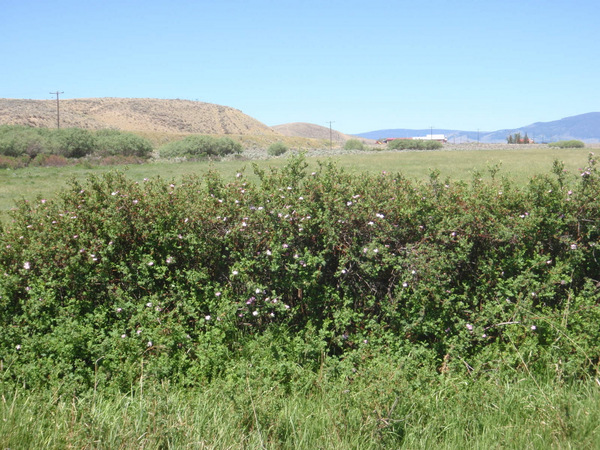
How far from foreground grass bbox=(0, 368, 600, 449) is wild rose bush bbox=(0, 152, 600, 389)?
33 cm

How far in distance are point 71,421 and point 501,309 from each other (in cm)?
308

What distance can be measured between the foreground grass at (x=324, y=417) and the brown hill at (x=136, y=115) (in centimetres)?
10028

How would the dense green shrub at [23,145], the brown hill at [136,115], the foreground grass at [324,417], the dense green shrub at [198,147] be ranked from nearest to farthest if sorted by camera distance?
the foreground grass at [324,417] < the dense green shrub at [23,145] < the dense green shrub at [198,147] < the brown hill at [136,115]

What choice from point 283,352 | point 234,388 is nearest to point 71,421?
→ point 234,388

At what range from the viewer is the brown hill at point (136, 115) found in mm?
96250

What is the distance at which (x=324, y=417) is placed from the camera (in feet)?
9.49

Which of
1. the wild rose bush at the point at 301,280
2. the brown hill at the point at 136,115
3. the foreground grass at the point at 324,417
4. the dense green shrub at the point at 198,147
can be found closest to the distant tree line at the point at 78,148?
the dense green shrub at the point at 198,147

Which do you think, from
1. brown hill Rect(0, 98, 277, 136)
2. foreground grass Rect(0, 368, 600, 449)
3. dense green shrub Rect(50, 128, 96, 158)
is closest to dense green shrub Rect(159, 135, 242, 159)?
dense green shrub Rect(50, 128, 96, 158)

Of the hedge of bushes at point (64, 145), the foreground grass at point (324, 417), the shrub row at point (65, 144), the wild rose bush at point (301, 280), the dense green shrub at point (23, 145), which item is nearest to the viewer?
the foreground grass at point (324, 417)

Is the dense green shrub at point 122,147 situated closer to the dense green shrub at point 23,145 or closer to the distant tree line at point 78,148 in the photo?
the distant tree line at point 78,148

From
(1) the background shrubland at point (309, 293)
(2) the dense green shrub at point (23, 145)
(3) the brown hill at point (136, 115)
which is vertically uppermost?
(3) the brown hill at point (136, 115)

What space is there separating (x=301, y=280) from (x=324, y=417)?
128cm

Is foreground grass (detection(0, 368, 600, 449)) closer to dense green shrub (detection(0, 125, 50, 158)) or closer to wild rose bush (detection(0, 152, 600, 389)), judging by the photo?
wild rose bush (detection(0, 152, 600, 389))

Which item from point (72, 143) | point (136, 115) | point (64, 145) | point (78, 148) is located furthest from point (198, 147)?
point (136, 115)
